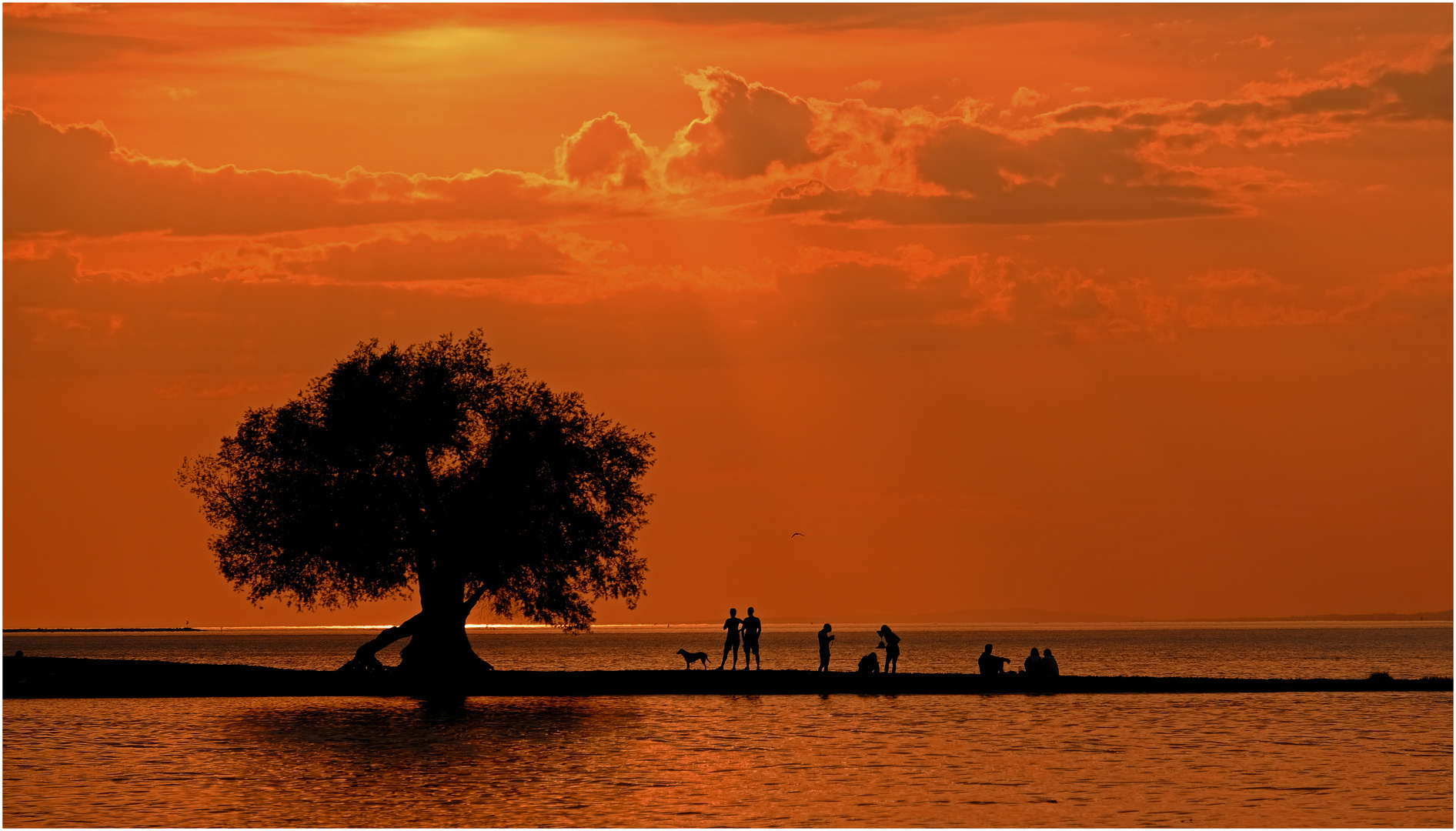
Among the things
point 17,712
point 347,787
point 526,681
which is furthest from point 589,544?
point 347,787

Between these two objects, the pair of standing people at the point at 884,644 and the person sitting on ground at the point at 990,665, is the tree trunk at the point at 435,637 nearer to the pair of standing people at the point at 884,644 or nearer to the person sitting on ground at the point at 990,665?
the pair of standing people at the point at 884,644

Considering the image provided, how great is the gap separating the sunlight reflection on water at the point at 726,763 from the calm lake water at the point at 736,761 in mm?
108

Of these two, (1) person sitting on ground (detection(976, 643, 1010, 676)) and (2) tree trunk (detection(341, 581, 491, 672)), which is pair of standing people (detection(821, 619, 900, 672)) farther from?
(2) tree trunk (detection(341, 581, 491, 672))

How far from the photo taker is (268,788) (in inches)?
1581

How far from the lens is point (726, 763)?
44406 mm

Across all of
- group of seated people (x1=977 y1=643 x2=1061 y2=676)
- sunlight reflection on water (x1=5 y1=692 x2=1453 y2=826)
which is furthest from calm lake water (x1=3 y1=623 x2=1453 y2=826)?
group of seated people (x1=977 y1=643 x2=1061 y2=676)

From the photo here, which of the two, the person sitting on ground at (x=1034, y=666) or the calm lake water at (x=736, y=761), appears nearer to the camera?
the calm lake water at (x=736, y=761)

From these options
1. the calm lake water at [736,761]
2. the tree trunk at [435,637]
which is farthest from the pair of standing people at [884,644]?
the tree trunk at [435,637]

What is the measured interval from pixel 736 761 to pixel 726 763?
0.52m

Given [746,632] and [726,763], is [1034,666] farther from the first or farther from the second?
[726,763]

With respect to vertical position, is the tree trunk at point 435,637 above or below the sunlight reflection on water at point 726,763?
above

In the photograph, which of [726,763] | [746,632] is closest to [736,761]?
[726,763]

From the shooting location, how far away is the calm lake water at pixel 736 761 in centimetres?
3672

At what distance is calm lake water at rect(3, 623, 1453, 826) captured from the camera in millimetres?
36719
